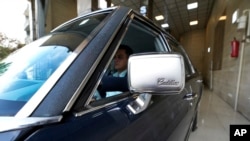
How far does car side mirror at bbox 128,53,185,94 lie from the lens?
0.62 meters

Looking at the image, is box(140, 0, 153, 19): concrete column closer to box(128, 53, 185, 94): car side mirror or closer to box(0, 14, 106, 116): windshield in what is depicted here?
box(0, 14, 106, 116): windshield

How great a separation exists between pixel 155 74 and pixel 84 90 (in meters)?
0.23

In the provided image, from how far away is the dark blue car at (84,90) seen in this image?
484mm

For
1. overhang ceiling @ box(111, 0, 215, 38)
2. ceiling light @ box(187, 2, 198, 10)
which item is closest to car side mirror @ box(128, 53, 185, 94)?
overhang ceiling @ box(111, 0, 215, 38)

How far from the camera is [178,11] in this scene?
10.6 meters

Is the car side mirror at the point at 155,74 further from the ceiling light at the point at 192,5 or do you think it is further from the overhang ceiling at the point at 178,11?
the ceiling light at the point at 192,5

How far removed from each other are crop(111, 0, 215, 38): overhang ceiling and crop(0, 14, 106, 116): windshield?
22.7 ft

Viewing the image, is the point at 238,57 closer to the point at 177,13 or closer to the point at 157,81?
the point at 157,81

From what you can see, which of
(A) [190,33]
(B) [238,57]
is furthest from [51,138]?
(A) [190,33]

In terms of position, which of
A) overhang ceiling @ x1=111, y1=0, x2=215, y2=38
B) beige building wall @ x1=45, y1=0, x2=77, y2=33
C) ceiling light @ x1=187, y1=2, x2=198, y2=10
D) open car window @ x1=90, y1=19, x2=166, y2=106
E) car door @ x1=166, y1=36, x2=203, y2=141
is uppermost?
ceiling light @ x1=187, y1=2, x2=198, y2=10

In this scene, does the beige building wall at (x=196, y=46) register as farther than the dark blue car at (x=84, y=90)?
Yes

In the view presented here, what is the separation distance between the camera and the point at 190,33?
53.1ft

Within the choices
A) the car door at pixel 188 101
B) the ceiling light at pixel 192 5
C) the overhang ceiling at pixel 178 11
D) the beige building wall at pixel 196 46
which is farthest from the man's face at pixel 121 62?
the beige building wall at pixel 196 46

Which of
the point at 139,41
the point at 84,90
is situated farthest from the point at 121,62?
the point at 84,90
